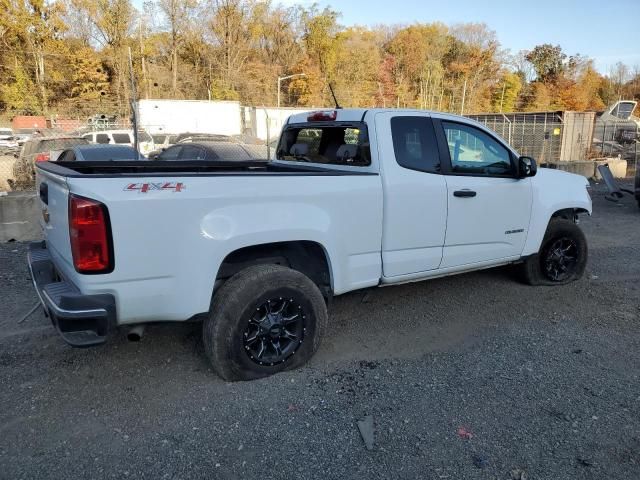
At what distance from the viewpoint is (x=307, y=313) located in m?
3.68

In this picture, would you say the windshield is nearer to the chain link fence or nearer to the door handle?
the chain link fence

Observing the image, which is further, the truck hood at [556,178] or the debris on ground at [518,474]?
the truck hood at [556,178]

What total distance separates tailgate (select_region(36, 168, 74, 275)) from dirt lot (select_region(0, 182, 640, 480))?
90 centimetres

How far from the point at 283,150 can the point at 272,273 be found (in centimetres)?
203

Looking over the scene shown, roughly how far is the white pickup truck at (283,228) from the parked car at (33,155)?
1088 cm

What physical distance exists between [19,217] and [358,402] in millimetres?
6299

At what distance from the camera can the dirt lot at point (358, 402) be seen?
9.14 feet

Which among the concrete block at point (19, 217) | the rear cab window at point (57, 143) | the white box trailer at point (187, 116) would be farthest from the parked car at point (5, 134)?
the concrete block at point (19, 217)

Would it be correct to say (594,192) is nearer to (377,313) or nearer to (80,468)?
(377,313)

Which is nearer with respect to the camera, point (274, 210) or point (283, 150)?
point (274, 210)

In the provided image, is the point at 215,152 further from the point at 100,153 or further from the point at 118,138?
the point at 118,138

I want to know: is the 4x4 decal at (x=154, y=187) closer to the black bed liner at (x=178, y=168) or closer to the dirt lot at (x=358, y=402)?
the black bed liner at (x=178, y=168)

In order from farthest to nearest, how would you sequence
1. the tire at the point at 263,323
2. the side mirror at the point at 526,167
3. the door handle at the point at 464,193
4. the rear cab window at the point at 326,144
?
the side mirror at the point at 526,167
the door handle at the point at 464,193
the rear cab window at the point at 326,144
the tire at the point at 263,323

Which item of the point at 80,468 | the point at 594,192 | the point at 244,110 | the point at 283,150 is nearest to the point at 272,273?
the point at 80,468
